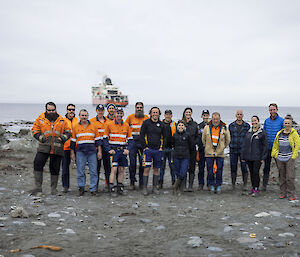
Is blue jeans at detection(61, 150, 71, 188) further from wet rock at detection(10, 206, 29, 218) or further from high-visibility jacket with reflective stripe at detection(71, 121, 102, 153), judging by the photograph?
wet rock at detection(10, 206, 29, 218)

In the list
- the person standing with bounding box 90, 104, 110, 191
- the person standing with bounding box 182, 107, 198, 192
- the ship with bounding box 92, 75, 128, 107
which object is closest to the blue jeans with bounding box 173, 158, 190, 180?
the person standing with bounding box 182, 107, 198, 192

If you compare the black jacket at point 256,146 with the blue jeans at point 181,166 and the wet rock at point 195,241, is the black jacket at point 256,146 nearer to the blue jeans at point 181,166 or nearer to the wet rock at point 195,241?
the blue jeans at point 181,166

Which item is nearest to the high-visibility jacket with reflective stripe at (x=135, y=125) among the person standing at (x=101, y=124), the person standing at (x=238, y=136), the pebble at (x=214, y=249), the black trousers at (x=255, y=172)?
the person standing at (x=101, y=124)

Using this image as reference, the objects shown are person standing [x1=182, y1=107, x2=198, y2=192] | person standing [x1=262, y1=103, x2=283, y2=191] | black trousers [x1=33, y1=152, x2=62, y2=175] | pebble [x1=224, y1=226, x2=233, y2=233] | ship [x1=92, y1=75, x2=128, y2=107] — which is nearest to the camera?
pebble [x1=224, y1=226, x2=233, y2=233]

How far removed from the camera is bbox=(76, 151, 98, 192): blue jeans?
28.1ft

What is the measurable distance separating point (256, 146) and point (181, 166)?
7.44ft

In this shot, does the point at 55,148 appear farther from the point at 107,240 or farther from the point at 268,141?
the point at 268,141

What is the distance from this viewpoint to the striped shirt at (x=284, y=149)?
8367mm

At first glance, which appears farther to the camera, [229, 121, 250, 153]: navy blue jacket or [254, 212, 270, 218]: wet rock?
[229, 121, 250, 153]: navy blue jacket

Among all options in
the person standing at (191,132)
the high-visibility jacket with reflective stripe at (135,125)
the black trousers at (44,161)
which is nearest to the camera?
the black trousers at (44,161)

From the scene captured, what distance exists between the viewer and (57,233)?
5410 mm

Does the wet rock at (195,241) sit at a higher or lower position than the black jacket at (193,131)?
lower

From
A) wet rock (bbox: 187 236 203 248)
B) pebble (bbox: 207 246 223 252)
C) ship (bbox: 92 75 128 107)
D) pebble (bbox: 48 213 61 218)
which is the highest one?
ship (bbox: 92 75 128 107)

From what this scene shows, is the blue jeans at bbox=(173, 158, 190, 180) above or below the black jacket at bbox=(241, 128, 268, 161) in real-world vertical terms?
below
